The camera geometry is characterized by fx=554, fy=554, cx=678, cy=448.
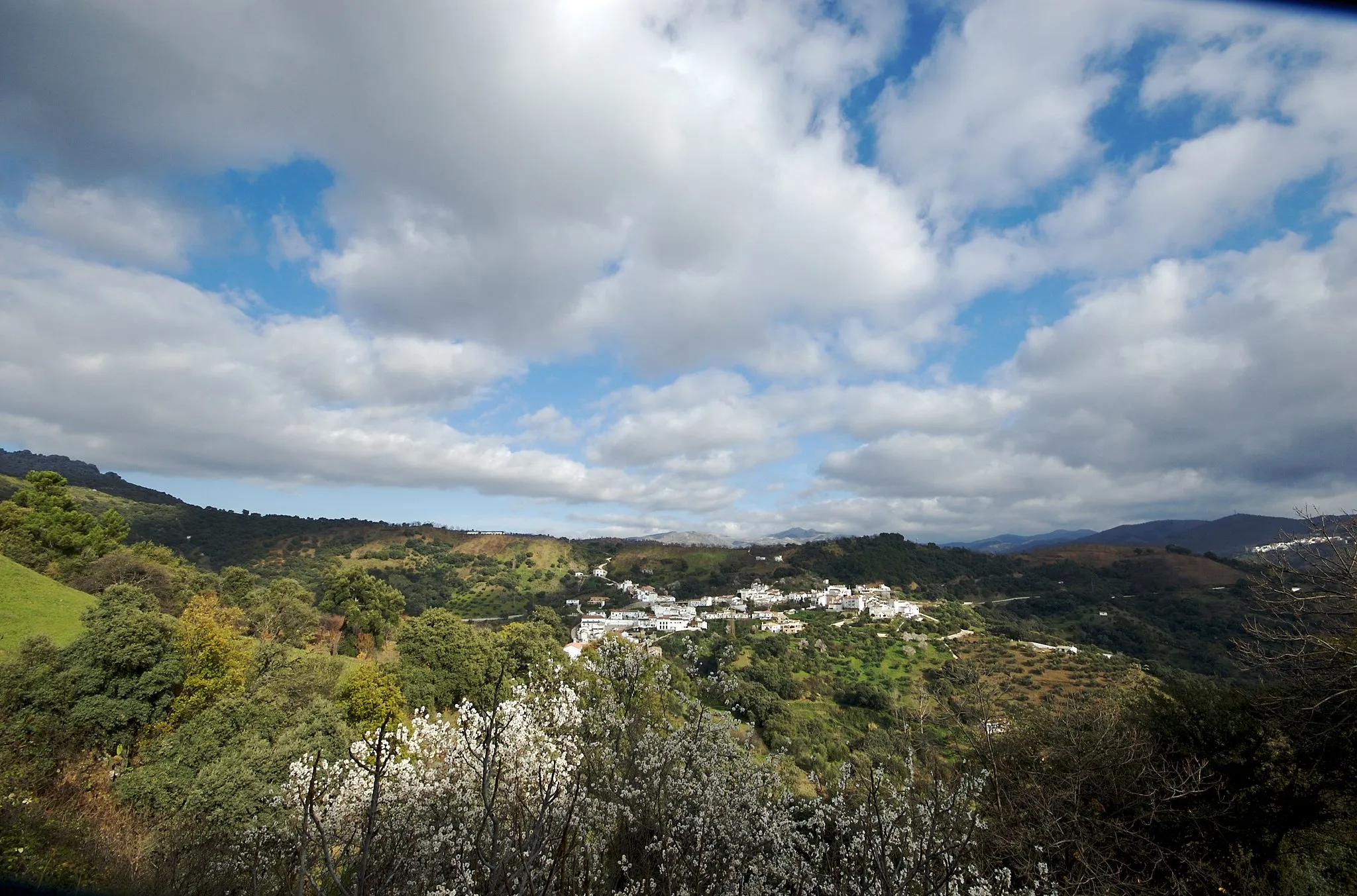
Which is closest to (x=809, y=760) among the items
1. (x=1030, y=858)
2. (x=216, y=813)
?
(x=1030, y=858)

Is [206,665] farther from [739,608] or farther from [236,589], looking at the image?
[739,608]

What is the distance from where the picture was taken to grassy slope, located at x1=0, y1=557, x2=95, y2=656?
725 inches

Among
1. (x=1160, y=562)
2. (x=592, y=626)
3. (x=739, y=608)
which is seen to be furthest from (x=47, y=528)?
(x=1160, y=562)

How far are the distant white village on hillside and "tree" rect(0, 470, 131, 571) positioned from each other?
1365 inches

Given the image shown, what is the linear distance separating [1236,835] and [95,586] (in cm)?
4280

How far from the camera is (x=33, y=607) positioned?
20.4m

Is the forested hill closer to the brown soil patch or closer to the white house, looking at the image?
the white house

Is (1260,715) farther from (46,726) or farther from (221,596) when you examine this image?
(221,596)

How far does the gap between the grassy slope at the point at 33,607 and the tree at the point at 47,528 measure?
19.6 ft

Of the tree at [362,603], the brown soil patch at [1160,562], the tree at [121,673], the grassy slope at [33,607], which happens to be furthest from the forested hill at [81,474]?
the brown soil patch at [1160,562]

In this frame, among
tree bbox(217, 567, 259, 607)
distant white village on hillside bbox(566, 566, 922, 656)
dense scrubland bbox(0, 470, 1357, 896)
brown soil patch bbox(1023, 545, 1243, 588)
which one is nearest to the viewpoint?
dense scrubland bbox(0, 470, 1357, 896)

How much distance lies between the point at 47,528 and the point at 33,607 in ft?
45.4

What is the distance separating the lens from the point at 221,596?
3466cm

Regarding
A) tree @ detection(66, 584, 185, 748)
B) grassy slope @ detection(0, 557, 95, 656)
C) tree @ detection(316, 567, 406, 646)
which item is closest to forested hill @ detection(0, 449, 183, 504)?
tree @ detection(316, 567, 406, 646)
